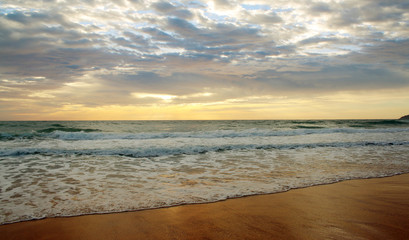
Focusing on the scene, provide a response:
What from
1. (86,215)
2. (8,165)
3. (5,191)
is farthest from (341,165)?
(8,165)

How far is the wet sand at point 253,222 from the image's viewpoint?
116 inches

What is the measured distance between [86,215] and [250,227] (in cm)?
252

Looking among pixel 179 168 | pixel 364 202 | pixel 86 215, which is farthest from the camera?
→ pixel 179 168

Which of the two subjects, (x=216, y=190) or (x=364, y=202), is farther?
(x=216, y=190)

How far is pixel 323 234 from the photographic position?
2.90 metres

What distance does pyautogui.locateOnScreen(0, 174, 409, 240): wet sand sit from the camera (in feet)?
9.68

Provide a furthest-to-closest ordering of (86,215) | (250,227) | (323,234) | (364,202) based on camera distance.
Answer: (364,202) → (86,215) → (250,227) → (323,234)

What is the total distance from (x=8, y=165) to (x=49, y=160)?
120 cm

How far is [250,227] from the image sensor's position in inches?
123

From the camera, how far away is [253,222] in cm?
329

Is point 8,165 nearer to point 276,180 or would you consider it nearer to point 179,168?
point 179,168

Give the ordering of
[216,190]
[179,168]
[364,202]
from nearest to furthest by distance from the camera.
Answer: [364,202] < [216,190] < [179,168]

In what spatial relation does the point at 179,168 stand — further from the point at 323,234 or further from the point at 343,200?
the point at 323,234

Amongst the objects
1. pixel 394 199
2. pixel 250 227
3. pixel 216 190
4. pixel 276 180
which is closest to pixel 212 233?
pixel 250 227
